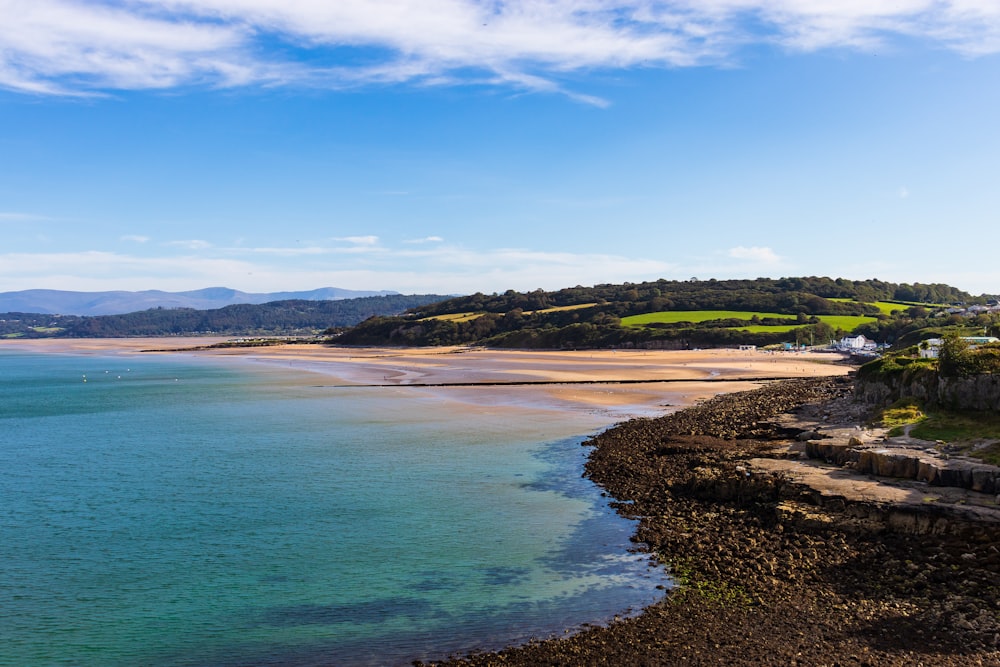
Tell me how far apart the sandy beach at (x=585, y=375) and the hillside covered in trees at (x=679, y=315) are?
10.2 metres

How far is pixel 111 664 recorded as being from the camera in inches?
453

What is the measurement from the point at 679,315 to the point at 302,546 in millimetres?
96931

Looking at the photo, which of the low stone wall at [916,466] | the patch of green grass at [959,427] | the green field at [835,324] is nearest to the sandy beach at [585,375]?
A: the green field at [835,324]

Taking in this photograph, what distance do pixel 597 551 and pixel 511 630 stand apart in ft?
14.8

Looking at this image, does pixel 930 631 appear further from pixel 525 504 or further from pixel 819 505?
pixel 525 504

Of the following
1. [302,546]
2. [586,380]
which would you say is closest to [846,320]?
[586,380]

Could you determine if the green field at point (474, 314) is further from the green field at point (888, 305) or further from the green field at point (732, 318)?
the green field at point (888, 305)

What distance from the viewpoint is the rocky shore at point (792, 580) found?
36.2 feet

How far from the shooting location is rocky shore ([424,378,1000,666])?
11.0 metres

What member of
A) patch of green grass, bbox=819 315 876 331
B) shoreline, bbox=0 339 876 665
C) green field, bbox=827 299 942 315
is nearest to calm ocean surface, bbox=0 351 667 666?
shoreline, bbox=0 339 876 665

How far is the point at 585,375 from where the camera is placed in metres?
A: 60.8

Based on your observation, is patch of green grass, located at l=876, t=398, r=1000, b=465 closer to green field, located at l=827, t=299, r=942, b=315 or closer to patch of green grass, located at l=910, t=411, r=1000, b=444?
patch of green grass, located at l=910, t=411, r=1000, b=444

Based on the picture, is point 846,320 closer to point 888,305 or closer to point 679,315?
point 888,305

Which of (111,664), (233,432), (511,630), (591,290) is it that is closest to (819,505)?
(511,630)
